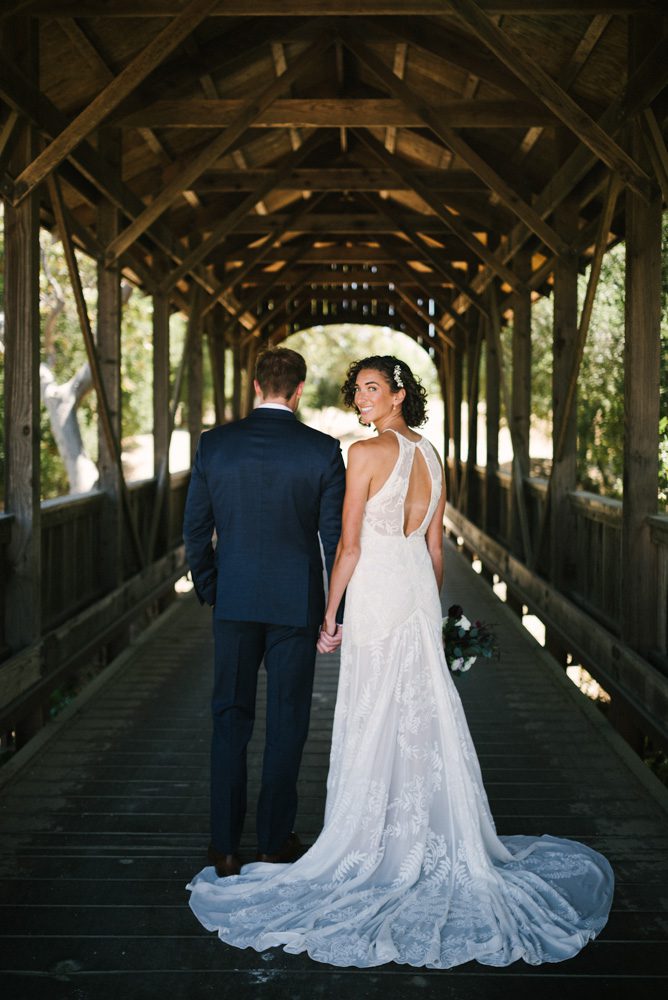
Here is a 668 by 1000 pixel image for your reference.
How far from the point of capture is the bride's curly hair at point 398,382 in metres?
3.36

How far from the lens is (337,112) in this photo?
6969 millimetres

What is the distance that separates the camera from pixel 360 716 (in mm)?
3297

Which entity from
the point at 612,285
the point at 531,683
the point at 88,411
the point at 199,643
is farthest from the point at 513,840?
the point at 88,411

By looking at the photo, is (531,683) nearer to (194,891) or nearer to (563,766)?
(563,766)

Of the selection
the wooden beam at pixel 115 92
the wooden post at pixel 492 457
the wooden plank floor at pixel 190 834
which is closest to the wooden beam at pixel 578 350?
the wooden plank floor at pixel 190 834

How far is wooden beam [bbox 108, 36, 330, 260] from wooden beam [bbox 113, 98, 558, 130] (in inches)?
7.2

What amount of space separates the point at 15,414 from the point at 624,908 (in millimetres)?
3475

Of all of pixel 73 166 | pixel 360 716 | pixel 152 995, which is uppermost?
pixel 73 166

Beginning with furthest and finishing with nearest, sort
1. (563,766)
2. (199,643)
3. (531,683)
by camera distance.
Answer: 1. (199,643)
2. (531,683)
3. (563,766)

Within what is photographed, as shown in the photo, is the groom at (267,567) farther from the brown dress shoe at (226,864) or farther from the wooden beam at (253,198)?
the wooden beam at (253,198)

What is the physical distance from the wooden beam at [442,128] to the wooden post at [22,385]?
2.33 m

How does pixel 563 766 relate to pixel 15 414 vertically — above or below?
below

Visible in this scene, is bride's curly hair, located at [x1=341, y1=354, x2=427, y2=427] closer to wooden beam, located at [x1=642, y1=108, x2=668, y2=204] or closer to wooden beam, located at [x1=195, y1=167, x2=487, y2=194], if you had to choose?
wooden beam, located at [x1=642, y1=108, x2=668, y2=204]

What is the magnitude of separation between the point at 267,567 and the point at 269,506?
186 millimetres
